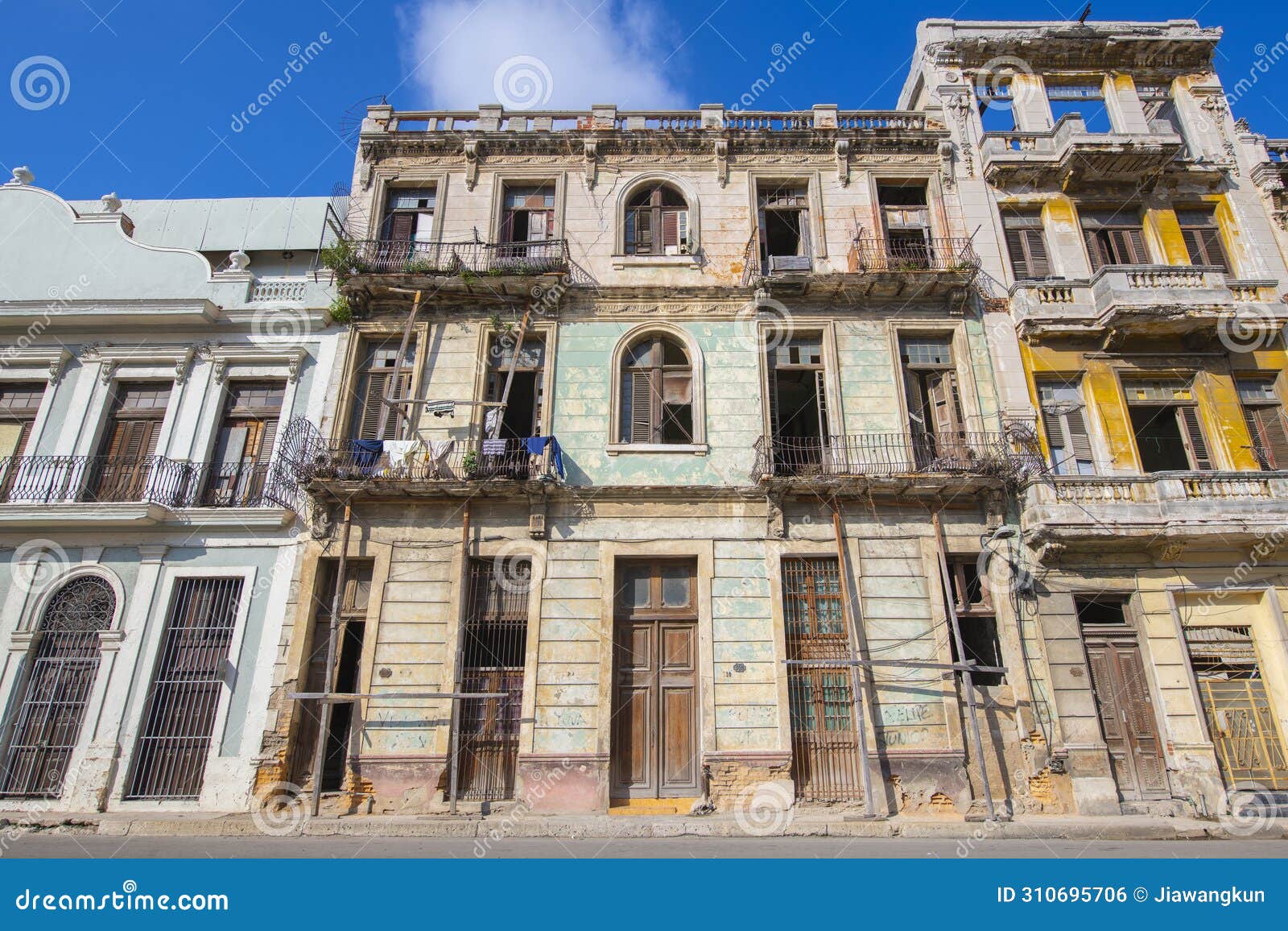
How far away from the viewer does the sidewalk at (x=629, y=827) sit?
10195 millimetres

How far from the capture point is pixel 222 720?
39.4 feet

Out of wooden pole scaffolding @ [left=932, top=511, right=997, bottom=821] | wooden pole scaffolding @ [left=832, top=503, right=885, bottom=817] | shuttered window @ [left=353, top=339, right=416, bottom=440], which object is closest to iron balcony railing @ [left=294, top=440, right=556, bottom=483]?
shuttered window @ [left=353, top=339, right=416, bottom=440]

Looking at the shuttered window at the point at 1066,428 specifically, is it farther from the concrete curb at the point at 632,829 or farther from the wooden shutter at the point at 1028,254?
the concrete curb at the point at 632,829

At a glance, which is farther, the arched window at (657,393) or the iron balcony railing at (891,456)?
the arched window at (657,393)

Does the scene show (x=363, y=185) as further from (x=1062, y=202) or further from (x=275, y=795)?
(x=1062, y=202)

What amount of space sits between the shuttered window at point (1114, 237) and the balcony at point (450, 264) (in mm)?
10881

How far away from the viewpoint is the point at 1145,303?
13820 mm

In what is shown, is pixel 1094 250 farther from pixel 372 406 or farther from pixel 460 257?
pixel 372 406

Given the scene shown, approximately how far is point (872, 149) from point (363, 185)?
36.3 feet

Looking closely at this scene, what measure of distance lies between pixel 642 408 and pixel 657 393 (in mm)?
415

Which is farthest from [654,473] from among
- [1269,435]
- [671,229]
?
[1269,435]

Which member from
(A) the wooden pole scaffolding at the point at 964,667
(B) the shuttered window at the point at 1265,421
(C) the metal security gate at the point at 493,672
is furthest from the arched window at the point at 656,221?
(B) the shuttered window at the point at 1265,421

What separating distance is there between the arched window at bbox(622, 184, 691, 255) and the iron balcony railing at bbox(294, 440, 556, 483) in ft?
17.2

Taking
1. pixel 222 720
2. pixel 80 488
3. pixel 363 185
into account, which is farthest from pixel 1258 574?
pixel 80 488
